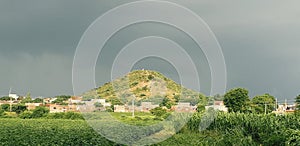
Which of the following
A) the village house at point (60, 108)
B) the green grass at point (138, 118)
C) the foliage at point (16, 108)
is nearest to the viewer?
the green grass at point (138, 118)

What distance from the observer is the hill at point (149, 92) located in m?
18.3

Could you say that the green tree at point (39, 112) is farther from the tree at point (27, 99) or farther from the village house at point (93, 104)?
the village house at point (93, 104)

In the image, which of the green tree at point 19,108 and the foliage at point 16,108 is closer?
the green tree at point 19,108

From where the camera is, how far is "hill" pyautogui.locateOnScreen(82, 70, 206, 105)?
18.3 m

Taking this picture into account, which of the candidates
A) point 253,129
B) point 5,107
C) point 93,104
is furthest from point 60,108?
point 253,129

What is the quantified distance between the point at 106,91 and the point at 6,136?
8.11 metres

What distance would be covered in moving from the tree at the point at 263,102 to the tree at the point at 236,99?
5.42ft

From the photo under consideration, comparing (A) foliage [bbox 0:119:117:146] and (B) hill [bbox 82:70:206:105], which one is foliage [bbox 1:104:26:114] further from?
(A) foliage [bbox 0:119:117:146]

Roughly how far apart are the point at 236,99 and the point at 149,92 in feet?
89.8

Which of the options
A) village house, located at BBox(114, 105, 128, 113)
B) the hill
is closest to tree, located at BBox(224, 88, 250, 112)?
the hill

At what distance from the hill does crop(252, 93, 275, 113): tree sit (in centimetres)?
2778

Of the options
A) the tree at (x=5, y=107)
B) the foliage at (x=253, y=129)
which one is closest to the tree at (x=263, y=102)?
the tree at (x=5, y=107)

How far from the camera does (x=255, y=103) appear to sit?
160 feet

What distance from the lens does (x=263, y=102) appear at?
48656 mm
